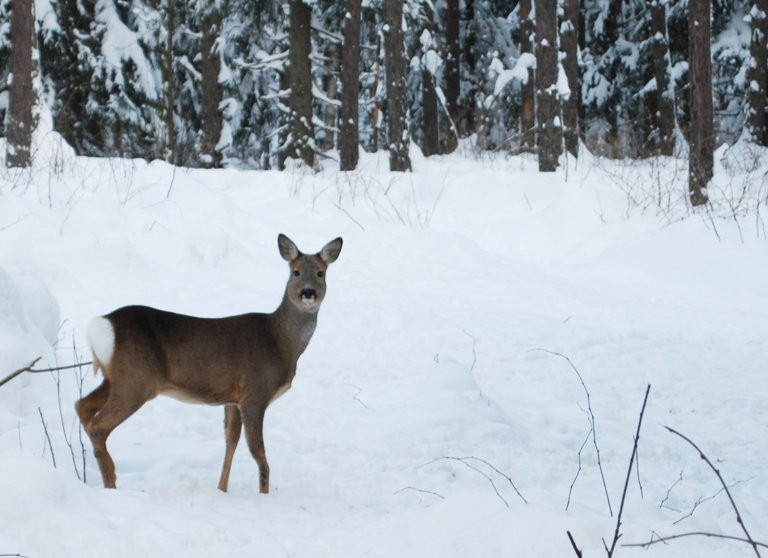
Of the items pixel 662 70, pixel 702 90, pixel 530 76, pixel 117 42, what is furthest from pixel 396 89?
pixel 662 70

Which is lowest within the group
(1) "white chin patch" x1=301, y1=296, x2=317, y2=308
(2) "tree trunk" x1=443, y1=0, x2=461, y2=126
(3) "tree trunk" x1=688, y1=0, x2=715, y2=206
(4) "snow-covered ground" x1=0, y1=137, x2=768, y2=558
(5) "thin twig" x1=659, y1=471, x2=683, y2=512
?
(5) "thin twig" x1=659, y1=471, x2=683, y2=512

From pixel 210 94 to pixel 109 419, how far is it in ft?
64.9

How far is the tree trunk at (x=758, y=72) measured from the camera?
2223 cm

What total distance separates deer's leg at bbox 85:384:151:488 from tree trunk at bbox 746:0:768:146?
20778 mm

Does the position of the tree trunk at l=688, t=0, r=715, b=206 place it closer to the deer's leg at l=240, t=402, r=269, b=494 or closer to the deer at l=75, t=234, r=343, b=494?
Result: the deer at l=75, t=234, r=343, b=494

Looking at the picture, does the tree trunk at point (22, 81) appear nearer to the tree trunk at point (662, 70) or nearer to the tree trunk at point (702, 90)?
the tree trunk at point (702, 90)

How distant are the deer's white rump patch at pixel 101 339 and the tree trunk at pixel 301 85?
51.7 feet

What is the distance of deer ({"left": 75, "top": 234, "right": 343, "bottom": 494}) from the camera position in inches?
180

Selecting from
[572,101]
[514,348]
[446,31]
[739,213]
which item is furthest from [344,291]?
[446,31]

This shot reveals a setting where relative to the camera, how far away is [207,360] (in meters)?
4.82

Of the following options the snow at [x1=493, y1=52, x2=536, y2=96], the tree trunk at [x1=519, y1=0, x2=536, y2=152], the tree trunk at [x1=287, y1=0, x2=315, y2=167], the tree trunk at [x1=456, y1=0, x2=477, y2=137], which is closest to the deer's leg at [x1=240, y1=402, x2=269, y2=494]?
the snow at [x1=493, y1=52, x2=536, y2=96]

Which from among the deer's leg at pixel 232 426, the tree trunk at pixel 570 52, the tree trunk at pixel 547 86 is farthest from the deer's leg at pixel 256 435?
the tree trunk at pixel 570 52

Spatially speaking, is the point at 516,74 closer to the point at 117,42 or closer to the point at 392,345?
the point at 117,42

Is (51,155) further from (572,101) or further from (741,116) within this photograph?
(741,116)
